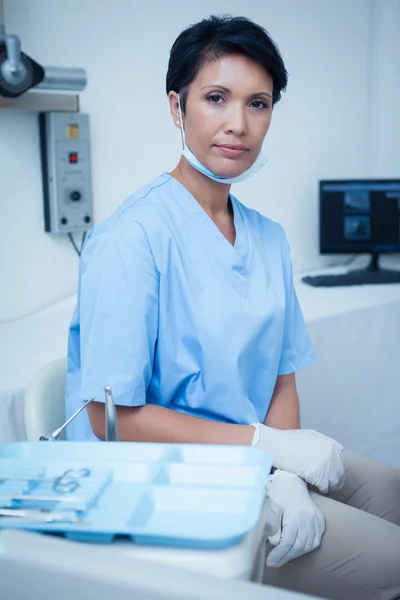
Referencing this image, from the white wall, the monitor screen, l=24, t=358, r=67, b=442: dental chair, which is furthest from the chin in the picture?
the monitor screen

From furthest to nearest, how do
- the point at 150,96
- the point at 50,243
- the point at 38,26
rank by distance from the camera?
1. the point at 150,96
2. the point at 50,243
3. the point at 38,26

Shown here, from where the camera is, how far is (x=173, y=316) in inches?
42.4

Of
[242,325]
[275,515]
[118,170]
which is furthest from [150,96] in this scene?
[275,515]

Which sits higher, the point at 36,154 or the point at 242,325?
the point at 36,154

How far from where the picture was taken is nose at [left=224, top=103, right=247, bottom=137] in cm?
112

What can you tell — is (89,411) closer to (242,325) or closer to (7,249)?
(242,325)

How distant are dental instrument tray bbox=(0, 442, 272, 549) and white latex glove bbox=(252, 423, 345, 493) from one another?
42 cm

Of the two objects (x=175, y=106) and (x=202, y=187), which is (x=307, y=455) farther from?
(x=175, y=106)

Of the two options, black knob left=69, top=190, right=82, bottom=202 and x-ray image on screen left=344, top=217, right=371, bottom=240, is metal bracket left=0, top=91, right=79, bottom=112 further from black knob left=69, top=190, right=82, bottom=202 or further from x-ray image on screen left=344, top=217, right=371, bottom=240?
x-ray image on screen left=344, top=217, right=371, bottom=240

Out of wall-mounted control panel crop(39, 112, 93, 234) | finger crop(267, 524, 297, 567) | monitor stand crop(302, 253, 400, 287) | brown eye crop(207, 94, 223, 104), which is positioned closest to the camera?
finger crop(267, 524, 297, 567)

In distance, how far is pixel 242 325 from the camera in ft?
3.67

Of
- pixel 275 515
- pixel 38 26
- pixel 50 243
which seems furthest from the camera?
pixel 50 243

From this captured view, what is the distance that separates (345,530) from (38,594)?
614 mm

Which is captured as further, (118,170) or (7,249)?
(118,170)
